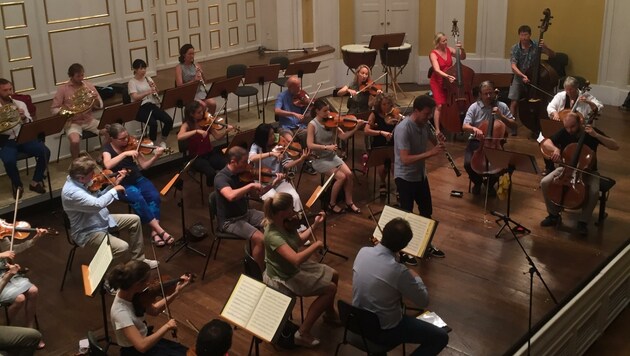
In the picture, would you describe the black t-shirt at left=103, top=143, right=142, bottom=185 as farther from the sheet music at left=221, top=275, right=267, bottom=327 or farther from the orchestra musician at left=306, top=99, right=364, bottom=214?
the sheet music at left=221, top=275, right=267, bottom=327

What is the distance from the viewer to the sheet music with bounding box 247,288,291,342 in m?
4.57

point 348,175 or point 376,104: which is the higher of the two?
point 376,104

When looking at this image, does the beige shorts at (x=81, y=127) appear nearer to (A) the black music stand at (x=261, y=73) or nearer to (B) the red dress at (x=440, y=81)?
(A) the black music stand at (x=261, y=73)

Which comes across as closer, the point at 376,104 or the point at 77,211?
the point at 77,211

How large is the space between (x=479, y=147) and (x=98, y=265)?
4.74 m

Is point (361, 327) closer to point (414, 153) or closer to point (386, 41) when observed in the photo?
point (414, 153)

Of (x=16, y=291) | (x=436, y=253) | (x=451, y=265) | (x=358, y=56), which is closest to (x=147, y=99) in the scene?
(x=358, y=56)

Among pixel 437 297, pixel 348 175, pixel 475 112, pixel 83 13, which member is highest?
pixel 83 13

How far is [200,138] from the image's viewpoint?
816cm

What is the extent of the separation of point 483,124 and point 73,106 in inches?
189

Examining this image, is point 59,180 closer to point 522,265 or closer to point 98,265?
point 98,265

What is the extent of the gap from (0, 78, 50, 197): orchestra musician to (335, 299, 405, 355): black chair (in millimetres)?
4551

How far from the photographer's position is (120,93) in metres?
9.97

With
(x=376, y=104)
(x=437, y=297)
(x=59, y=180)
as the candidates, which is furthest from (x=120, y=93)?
(x=437, y=297)
